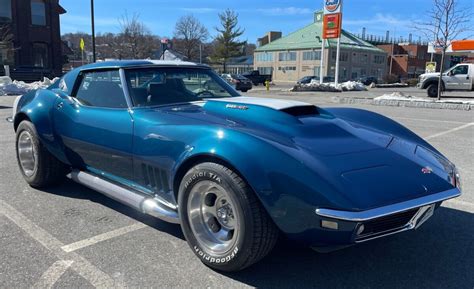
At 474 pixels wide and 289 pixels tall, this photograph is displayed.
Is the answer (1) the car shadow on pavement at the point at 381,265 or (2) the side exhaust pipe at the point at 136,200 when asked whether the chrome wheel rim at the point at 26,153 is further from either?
(1) the car shadow on pavement at the point at 381,265

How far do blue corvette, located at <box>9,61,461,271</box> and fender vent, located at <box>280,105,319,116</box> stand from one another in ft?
0.03

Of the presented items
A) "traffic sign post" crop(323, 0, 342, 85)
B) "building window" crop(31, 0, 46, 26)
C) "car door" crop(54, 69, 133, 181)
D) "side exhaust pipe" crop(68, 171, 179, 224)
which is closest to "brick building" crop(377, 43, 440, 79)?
"traffic sign post" crop(323, 0, 342, 85)

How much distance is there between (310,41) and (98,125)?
70894 millimetres

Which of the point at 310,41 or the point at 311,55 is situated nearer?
the point at 311,55

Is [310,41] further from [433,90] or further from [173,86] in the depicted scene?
[173,86]

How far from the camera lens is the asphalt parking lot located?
105 inches

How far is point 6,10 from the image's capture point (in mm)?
33406

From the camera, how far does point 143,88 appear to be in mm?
3662

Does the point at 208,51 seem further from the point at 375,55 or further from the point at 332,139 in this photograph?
the point at 332,139

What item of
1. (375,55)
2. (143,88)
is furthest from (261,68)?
(143,88)

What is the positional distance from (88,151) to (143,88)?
0.77 m

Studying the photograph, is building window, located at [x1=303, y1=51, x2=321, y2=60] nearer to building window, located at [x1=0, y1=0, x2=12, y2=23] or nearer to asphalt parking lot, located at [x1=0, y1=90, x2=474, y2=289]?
building window, located at [x1=0, y1=0, x2=12, y2=23]

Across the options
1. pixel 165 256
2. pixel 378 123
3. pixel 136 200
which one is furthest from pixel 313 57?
pixel 165 256

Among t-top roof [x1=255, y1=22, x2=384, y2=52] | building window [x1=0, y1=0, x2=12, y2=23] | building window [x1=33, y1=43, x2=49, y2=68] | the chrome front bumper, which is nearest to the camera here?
the chrome front bumper
